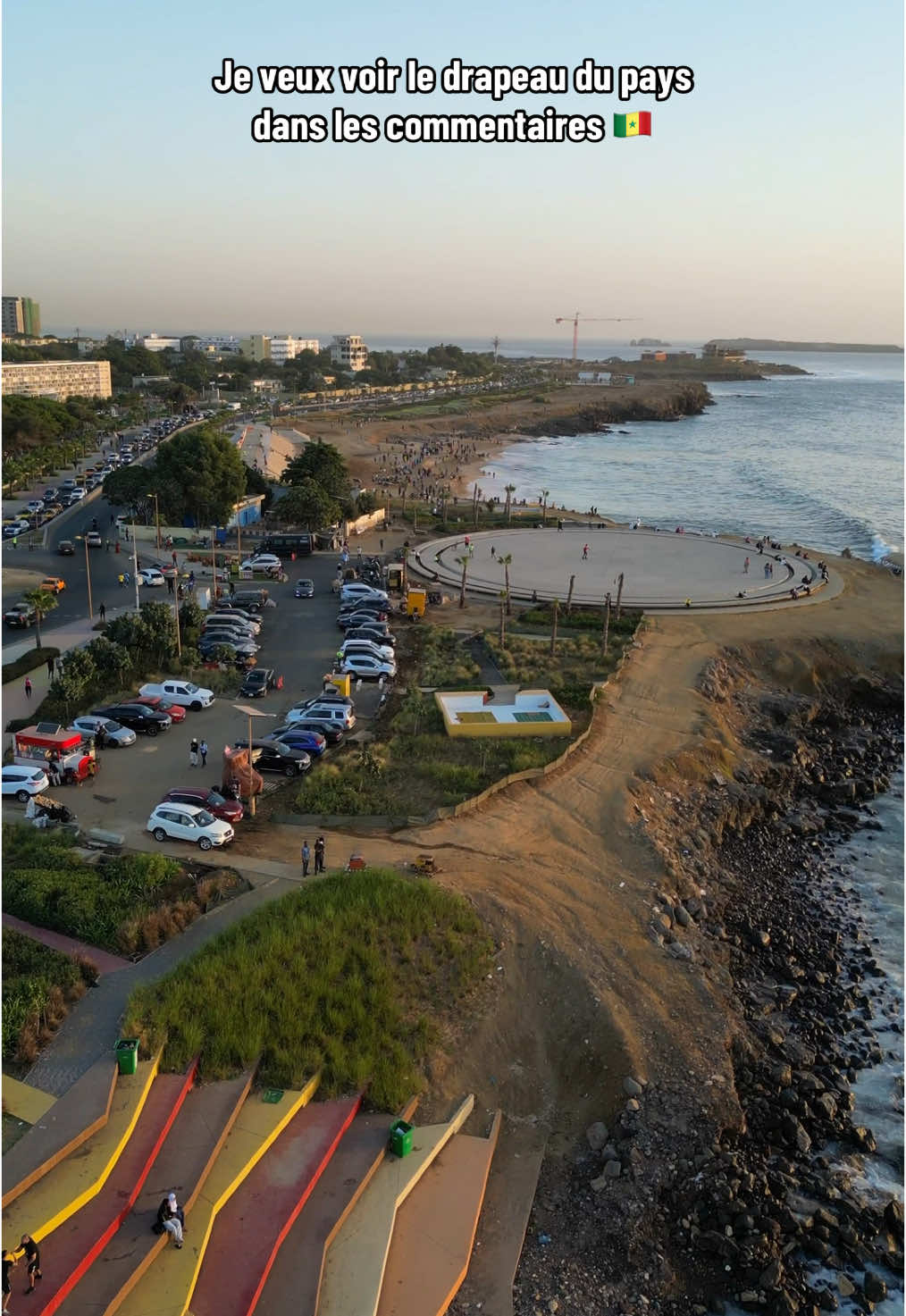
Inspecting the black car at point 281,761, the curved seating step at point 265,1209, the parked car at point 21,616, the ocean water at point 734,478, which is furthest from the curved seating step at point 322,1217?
the ocean water at point 734,478

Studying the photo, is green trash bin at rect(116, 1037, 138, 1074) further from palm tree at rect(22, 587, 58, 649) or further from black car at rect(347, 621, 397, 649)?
palm tree at rect(22, 587, 58, 649)

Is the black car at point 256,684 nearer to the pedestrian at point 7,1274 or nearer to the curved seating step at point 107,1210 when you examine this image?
the curved seating step at point 107,1210

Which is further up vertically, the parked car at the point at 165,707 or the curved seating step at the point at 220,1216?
the parked car at the point at 165,707

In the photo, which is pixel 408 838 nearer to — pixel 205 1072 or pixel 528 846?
pixel 528 846

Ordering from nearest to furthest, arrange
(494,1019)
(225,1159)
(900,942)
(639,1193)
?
(225,1159) < (639,1193) < (494,1019) < (900,942)

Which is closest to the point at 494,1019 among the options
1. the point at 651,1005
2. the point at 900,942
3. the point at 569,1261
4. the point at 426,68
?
the point at 651,1005

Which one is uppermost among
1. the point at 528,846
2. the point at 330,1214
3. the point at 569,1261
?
the point at 528,846

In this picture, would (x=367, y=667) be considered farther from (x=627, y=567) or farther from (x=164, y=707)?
(x=627, y=567)
